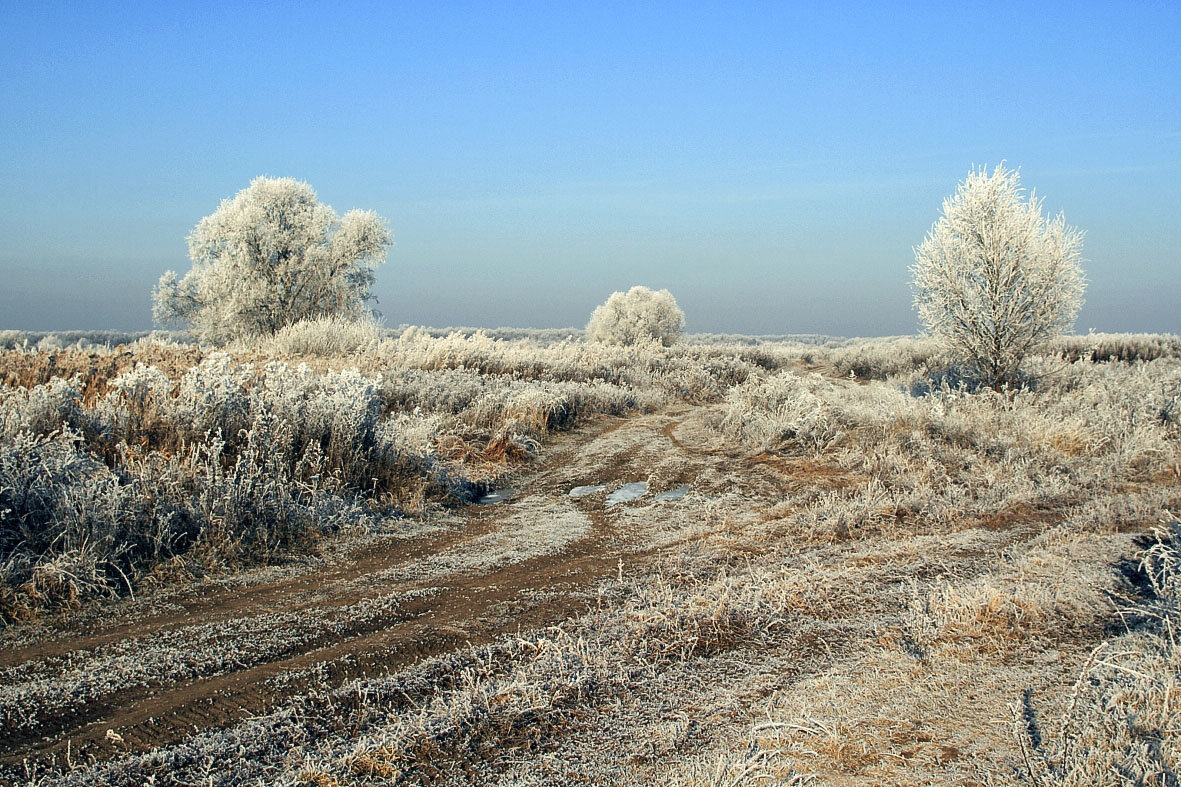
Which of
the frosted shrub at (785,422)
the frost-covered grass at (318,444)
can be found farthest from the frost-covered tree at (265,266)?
the frosted shrub at (785,422)

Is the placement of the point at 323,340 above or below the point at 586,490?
above

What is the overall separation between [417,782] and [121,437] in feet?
16.3

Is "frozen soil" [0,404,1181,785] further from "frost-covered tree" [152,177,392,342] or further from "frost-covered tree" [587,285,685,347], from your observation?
"frost-covered tree" [587,285,685,347]

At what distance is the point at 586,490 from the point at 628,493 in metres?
0.50

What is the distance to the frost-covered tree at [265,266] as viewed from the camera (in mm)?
23766

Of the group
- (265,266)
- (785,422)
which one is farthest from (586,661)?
(265,266)

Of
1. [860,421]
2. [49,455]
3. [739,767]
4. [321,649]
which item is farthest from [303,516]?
[860,421]

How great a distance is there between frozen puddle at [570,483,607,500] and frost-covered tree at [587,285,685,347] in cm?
3091

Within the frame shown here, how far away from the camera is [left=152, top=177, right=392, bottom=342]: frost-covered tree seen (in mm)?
23766

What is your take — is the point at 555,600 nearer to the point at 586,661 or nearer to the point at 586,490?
the point at 586,661

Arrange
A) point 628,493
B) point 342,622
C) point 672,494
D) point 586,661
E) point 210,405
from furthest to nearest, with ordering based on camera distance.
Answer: point 628,493 → point 672,494 → point 210,405 → point 342,622 → point 586,661

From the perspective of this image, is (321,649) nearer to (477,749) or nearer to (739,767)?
(477,749)

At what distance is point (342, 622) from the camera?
3980 mm

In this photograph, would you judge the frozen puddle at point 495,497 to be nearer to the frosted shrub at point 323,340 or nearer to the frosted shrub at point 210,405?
the frosted shrub at point 210,405
